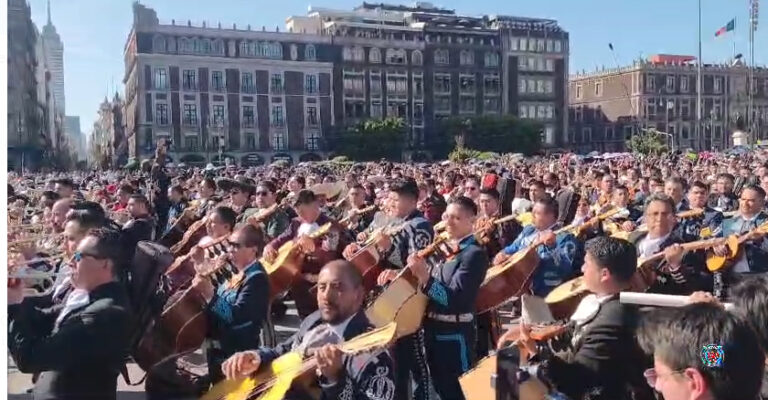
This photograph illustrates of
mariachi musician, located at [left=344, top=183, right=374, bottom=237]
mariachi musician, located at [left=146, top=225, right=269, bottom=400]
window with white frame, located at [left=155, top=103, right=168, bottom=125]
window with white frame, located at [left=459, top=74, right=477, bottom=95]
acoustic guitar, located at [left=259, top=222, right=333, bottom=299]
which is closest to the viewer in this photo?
mariachi musician, located at [left=146, top=225, right=269, bottom=400]

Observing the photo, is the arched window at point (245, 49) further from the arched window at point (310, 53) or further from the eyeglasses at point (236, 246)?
the eyeglasses at point (236, 246)

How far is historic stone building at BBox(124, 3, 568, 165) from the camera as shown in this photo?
50.8 metres

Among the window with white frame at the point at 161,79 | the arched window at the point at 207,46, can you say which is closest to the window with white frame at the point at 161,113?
the window with white frame at the point at 161,79

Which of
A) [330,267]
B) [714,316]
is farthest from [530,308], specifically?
[714,316]

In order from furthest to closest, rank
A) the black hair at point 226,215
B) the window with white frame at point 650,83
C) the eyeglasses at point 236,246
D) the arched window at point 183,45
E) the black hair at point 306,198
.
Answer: the arched window at point 183,45
the window with white frame at point 650,83
the black hair at point 306,198
the black hair at point 226,215
the eyeglasses at point 236,246

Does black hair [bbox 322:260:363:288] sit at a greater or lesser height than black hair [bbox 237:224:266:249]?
lesser

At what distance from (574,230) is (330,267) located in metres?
3.42

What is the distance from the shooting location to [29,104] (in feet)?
15.4

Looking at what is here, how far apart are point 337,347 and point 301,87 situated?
55.3m

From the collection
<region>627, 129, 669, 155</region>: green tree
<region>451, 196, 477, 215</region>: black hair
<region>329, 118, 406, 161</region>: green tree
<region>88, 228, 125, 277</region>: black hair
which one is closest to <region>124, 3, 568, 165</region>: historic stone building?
<region>329, 118, 406, 161</region>: green tree

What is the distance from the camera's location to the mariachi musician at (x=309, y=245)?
662 cm

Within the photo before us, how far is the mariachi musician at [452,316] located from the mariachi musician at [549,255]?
117 cm

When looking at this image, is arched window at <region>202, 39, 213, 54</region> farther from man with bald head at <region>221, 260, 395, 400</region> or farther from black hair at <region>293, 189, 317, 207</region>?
man with bald head at <region>221, 260, 395, 400</region>

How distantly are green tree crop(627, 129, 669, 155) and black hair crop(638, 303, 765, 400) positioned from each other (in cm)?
3355
